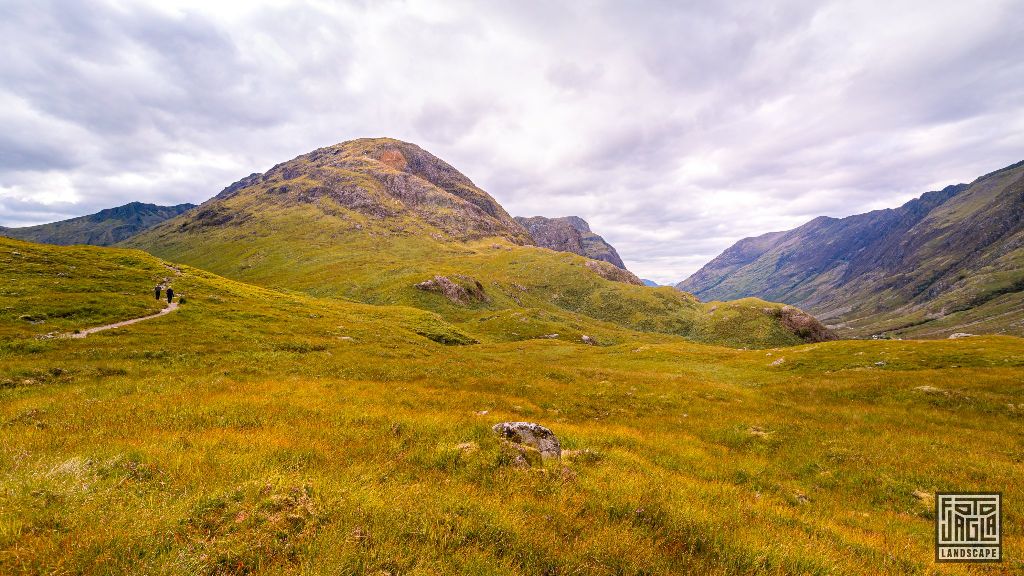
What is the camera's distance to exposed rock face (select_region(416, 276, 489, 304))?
105375 millimetres

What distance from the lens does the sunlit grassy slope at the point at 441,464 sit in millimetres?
5656

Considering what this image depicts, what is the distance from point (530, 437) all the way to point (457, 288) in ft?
330

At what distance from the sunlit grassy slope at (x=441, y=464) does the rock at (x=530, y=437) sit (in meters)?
0.57

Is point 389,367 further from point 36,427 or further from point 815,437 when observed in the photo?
point 815,437

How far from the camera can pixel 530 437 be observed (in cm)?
1109

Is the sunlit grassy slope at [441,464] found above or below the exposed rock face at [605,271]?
below

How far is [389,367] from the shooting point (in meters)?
26.8

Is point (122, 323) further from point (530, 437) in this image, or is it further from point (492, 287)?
point (492, 287)

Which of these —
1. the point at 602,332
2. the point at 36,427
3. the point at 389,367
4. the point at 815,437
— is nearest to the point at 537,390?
the point at 389,367

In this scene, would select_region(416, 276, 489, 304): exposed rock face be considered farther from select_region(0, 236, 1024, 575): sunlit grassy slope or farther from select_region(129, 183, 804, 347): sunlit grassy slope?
select_region(0, 236, 1024, 575): sunlit grassy slope

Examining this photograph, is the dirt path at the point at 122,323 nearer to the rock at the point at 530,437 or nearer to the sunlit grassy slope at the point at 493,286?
the rock at the point at 530,437

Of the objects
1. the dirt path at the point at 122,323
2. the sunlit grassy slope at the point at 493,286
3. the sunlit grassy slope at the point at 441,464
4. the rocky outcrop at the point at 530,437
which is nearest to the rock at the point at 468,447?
the sunlit grassy slope at the point at 441,464

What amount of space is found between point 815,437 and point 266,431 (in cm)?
2156

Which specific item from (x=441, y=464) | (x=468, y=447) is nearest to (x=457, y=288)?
(x=468, y=447)
